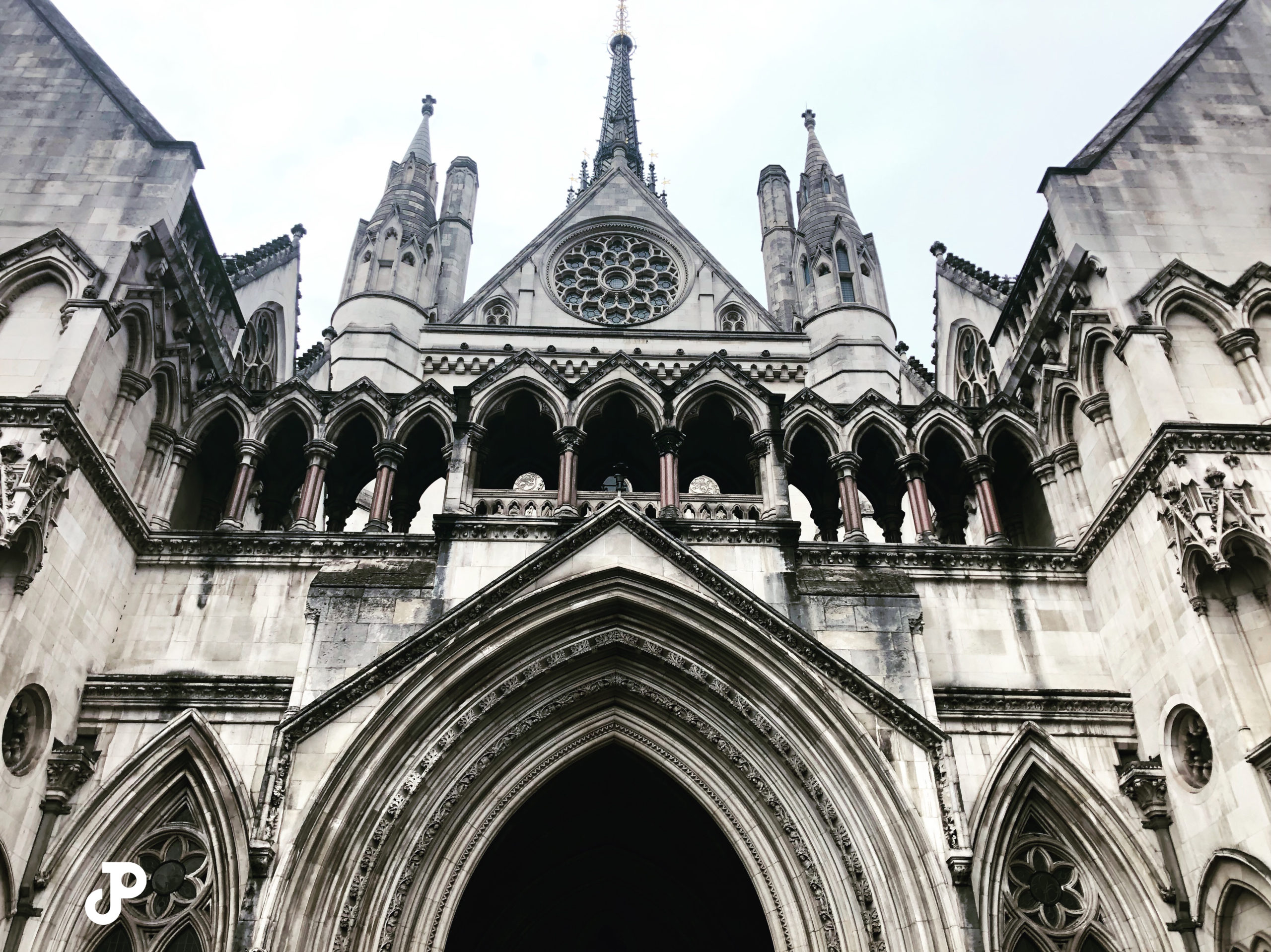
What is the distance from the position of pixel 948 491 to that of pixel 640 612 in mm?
6192

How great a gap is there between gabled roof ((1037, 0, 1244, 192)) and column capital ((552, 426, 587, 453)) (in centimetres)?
773

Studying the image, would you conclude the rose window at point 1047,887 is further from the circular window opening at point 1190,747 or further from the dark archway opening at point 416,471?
the dark archway opening at point 416,471

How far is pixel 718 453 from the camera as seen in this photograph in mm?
15836

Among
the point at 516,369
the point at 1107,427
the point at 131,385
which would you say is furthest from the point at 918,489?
the point at 131,385

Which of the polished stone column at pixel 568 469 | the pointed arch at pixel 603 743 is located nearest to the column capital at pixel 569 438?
the polished stone column at pixel 568 469

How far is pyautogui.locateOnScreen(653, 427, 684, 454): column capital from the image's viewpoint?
13.7m

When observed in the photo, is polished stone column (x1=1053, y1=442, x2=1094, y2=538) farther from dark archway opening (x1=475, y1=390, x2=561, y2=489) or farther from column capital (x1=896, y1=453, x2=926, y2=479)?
dark archway opening (x1=475, y1=390, x2=561, y2=489)

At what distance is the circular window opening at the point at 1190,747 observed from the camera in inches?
416

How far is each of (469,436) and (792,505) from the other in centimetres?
1122

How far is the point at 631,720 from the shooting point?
11.7 metres

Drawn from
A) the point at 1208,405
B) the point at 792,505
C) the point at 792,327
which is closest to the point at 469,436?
the point at 1208,405

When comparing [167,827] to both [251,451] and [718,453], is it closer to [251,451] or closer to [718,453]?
[251,451]

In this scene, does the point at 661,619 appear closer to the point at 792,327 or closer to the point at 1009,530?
the point at 1009,530

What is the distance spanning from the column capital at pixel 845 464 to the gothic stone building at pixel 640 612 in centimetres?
11
